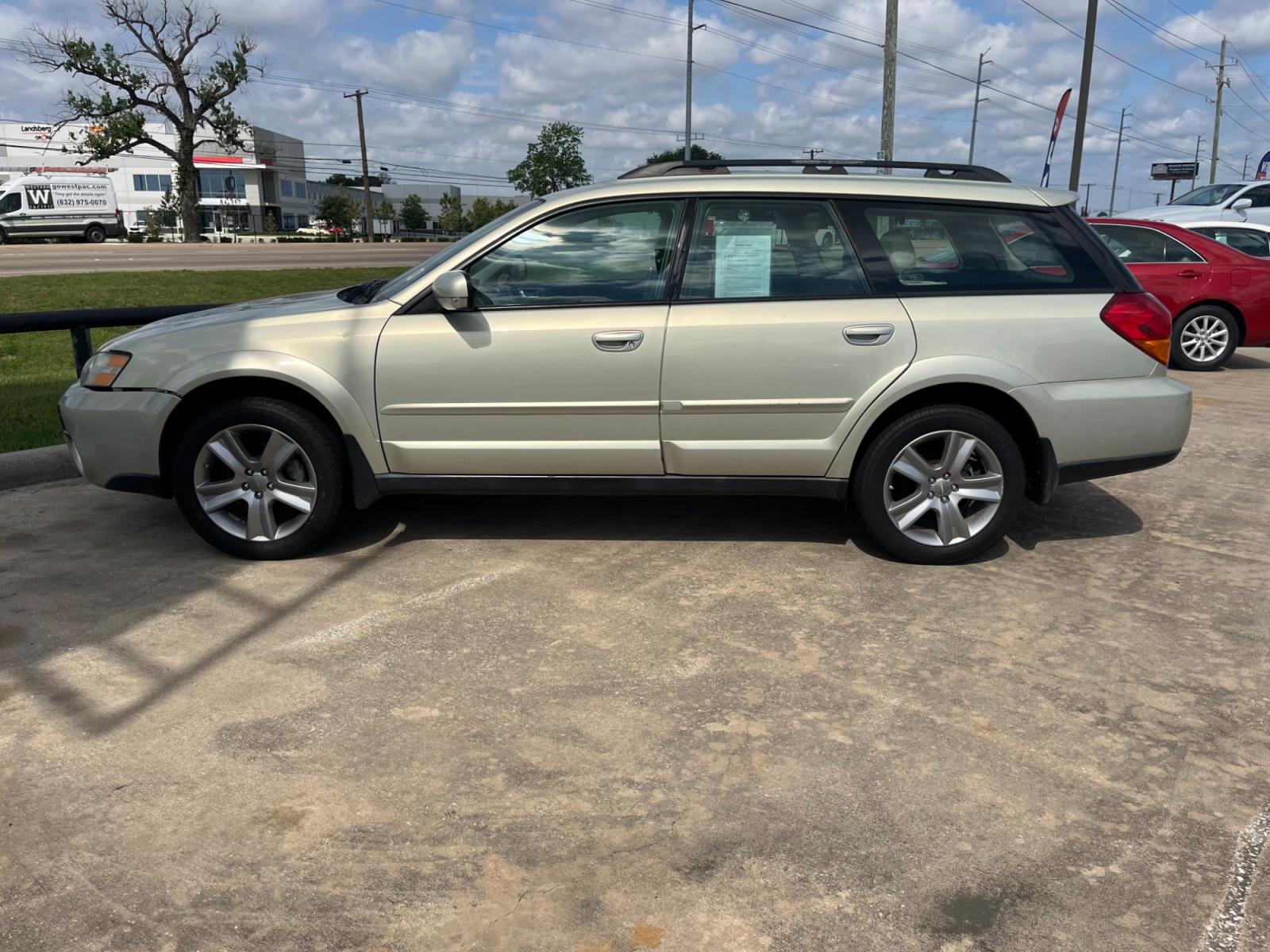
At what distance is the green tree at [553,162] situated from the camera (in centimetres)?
7456

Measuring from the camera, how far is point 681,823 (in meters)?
2.79

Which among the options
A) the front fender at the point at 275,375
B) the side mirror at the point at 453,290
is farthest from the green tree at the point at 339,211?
the side mirror at the point at 453,290

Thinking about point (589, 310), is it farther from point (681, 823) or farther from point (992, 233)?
point (681, 823)

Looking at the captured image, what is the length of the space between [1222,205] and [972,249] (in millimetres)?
18594

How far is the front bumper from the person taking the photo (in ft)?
15.3

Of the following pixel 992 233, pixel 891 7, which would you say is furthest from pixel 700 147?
pixel 992 233

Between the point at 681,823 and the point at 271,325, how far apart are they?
120 inches

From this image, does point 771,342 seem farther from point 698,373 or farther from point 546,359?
point 546,359

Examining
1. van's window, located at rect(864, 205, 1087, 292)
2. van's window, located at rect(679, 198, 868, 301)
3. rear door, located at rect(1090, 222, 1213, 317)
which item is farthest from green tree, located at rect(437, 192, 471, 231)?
van's window, located at rect(864, 205, 1087, 292)

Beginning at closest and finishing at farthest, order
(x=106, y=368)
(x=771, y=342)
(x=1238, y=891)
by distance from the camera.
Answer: (x=1238, y=891) < (x=771, y=342) < (x=106, y=368)

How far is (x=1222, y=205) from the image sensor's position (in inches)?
784

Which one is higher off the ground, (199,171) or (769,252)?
(199,171)

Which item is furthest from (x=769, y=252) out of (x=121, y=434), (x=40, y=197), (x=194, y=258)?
(x=40, y=197)

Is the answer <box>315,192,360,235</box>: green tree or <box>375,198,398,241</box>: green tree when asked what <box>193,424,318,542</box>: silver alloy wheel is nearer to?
<box>315,192,360,235</box>: green tree
